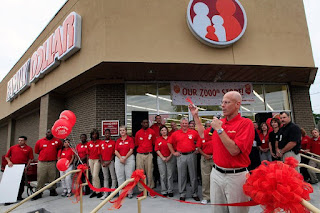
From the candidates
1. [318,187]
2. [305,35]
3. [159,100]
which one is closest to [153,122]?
[159,100]

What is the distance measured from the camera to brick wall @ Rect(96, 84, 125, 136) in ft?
25.1

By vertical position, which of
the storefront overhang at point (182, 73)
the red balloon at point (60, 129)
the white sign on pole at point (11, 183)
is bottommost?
the white sign on pole at point (11, 183)

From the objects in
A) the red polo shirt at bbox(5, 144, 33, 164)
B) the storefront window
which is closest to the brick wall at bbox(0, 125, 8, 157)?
the red polo shirt at bbox(5, 144, 33, 164)

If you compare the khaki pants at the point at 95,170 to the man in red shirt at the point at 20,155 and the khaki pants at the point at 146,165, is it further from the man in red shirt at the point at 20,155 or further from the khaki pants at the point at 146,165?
the man in red shirt at the point at 20,155

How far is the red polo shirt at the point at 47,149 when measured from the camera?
659 centimetres

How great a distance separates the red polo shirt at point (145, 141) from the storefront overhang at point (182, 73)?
7.14ft

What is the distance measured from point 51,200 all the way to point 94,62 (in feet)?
13.9

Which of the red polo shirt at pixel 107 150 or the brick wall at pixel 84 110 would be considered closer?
the red polo shirt at pixel 107 150

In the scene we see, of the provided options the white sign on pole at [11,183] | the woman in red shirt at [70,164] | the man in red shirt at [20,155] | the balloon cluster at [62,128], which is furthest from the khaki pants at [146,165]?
the man in red shirt at [20,155]

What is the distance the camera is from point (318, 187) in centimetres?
627

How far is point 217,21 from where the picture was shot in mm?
6926

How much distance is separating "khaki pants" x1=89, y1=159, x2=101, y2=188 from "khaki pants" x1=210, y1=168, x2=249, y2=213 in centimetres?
468

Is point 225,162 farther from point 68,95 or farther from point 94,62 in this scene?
point 68,95

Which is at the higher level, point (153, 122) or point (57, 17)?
point (57, 17)
